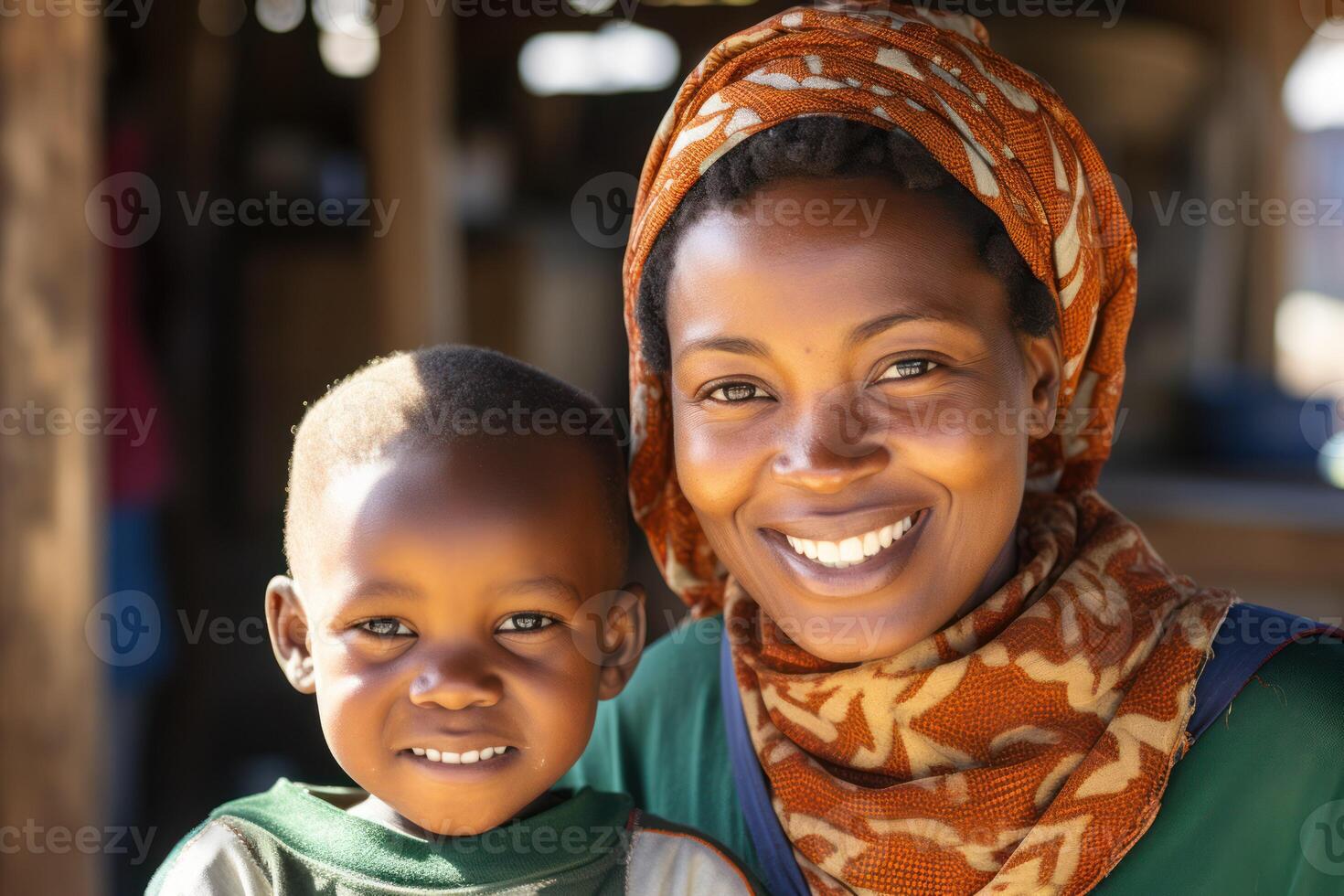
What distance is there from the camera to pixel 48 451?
3123mm

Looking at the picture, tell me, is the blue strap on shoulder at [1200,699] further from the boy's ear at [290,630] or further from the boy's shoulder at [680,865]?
the boy's ear at [290,630]

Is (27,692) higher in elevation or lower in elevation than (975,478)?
lower

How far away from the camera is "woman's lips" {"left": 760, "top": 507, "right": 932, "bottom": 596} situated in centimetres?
159

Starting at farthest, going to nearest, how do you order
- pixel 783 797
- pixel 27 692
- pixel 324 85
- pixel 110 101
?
A: pixel 324 85, pixel 110 101, pixel 27 692, pixel 783 797

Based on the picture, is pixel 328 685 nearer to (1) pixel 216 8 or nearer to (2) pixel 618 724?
(2) pixel 618 724

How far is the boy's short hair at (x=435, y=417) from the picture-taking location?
5.42 feet

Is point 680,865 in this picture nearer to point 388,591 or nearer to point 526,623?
point 526,623

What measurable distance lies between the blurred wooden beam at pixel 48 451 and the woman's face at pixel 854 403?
2004 millimetres

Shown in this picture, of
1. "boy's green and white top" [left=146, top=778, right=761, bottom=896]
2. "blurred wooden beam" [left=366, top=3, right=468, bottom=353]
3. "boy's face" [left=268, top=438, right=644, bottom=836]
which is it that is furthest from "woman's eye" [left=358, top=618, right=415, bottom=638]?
"blurred wooden beam" [left=366, top=3, right=468, bottom=353]

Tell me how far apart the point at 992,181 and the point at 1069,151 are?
0.18 metres

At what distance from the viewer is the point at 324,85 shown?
24.2ft

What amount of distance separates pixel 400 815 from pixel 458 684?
266 millimetres

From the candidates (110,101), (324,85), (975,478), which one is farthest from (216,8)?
(975,478)

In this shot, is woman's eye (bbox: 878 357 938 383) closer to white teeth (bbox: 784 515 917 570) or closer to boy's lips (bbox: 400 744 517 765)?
white teeth (bbox: 784 515 917 570)
